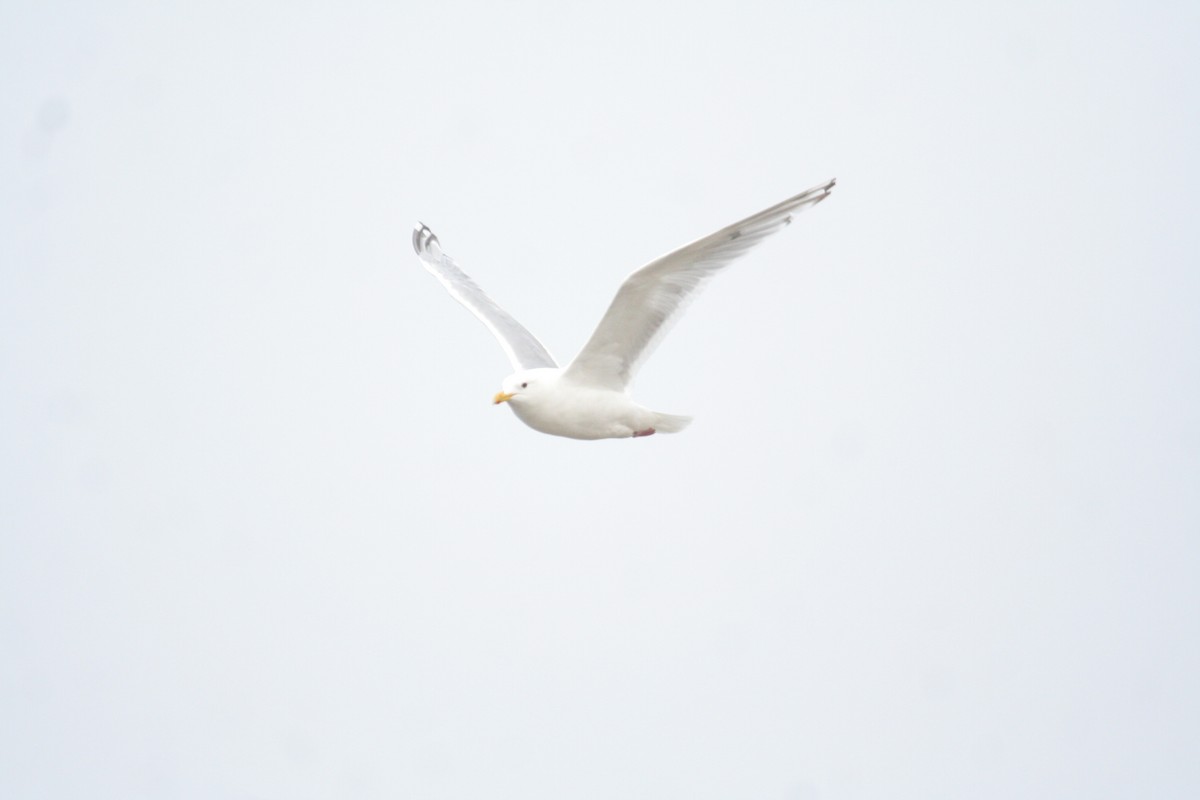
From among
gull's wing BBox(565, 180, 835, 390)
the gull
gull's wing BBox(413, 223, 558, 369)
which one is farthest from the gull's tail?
gull's wing BBox(413, 223, 558, 369)

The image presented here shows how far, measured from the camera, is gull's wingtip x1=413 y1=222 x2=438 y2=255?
41.0 feet

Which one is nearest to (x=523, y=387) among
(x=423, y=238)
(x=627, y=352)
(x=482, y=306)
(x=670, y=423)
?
(x=627, y=352)

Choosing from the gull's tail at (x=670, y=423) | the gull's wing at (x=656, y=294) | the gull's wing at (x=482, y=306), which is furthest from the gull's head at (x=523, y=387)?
the gull's wing at (x=482, y=306)

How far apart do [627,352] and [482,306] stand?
101 inches

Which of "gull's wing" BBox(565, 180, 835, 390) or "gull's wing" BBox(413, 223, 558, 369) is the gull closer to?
"gull's wing" BBox(565, 180, 835, 390)

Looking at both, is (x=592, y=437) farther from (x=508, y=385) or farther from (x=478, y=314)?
(x=478, y=314)

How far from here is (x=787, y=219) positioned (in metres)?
7.93

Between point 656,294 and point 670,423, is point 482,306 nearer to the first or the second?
point 670,423

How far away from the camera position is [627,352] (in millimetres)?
8781

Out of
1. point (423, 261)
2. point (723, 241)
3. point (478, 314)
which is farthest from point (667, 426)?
point (423, 261)

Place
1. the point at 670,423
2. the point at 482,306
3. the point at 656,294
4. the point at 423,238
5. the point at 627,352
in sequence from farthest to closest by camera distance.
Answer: the point at 423,238 < the point at 482,306 < the point at 670,423 < the point at 627,352 < the point at 656,294

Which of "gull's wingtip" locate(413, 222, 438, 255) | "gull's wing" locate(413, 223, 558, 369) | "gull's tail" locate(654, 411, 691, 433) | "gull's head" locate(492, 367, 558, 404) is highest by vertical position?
"gull's wingtip" locate(413, 222, 438, 255)

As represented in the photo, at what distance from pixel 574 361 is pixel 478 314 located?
2293mm

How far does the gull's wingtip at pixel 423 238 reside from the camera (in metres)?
12.5
